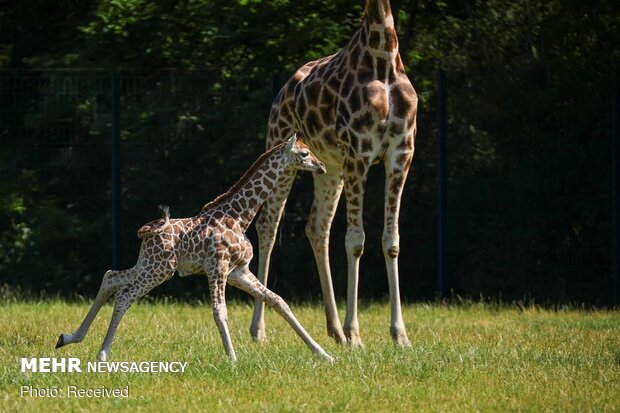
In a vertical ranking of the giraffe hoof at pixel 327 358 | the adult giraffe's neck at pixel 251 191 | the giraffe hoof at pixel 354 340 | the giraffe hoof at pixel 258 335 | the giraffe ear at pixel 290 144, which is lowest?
the giraffe hoof at pixel 258 335

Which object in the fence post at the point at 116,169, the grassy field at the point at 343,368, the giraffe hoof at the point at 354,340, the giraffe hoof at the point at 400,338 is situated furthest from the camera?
the fence post at the point at 116,169

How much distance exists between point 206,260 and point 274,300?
53 centimetres

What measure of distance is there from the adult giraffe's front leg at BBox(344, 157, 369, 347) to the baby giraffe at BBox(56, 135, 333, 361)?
107 centimetres

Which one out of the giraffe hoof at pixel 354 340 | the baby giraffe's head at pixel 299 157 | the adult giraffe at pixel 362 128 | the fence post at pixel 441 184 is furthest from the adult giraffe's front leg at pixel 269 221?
the fence post at pixel 441 184

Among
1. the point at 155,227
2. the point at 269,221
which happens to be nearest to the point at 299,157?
the point at 155,227

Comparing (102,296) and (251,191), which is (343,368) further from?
(102,296)

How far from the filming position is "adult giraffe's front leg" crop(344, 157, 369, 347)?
9.62 metres

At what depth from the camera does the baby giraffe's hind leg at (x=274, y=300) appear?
841 centimetres

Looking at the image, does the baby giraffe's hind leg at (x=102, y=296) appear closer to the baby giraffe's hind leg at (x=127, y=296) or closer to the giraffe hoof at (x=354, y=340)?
the baby giraffe's hind leg at (x=127, y=296)

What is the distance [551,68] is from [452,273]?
99.6 inches

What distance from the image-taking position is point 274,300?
8.46 metres

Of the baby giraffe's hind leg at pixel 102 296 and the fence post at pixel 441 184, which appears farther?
the fence post at pixel 441 184

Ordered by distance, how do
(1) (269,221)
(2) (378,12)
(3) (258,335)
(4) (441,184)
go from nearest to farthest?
(2) (378,12) → (3) (258,335) → (1) (269,221) → (4) (441,184)

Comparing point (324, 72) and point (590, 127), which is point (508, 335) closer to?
point (324, 72)
